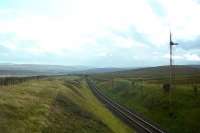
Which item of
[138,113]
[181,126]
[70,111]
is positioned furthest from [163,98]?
[70,111]

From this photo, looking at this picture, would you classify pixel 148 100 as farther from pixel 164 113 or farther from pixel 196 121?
pixel 196 121

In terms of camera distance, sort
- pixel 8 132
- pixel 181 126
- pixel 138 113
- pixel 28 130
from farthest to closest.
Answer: pixel 138 113, pixel 181 126, pixel 28 130, pixel 8 132

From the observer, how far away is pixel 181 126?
137 ft

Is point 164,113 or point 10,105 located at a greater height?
point 10,105

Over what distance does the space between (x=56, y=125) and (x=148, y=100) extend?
105 ft

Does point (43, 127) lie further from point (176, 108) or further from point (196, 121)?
point (176, 108)

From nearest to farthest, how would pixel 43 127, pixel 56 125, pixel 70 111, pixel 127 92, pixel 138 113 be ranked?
pixel 43 127
pixel 56 125
pixel 70 111
pixel 138 113
pixel 127 92

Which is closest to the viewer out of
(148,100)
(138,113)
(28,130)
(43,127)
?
(28,130)

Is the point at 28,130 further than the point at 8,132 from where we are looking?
Yes

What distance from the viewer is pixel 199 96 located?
164 feet

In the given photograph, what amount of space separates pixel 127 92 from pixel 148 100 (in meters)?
20.2

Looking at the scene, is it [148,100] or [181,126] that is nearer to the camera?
[181,126]

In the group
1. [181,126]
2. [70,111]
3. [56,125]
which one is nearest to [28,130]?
[56,125]

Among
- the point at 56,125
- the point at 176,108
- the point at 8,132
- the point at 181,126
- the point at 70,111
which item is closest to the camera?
the point at 8,132
